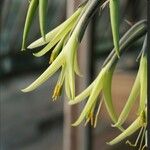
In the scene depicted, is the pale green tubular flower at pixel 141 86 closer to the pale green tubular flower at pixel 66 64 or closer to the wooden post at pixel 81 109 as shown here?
the pale green tubular flower at pixel 66 64

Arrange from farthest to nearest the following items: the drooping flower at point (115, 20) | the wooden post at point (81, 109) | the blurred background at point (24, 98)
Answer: the blurred background at point (24, 98) < the wooden post at point (81, 109) < the drooping flower at point (115, 20)

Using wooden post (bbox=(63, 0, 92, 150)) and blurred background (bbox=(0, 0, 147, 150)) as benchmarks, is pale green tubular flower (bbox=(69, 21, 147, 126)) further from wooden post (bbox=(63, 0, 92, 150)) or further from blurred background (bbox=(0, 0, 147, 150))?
blurred background (bbox=(0, 0, 147, 150))

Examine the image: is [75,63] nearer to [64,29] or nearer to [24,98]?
[64,29]

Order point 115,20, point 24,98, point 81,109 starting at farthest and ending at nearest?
point 24,98 → point 81,109 → point 115,20

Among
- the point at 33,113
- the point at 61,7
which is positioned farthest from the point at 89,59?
the point at 33,113

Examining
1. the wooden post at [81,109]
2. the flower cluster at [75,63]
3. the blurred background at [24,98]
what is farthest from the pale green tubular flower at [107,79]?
the blurred background at [24,98]

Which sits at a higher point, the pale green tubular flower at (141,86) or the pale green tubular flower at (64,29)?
the pale green tubular flower at (64,29)

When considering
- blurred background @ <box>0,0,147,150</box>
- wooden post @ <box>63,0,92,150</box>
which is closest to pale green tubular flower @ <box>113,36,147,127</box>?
wooden post @ <box>63,0,92,150</box>

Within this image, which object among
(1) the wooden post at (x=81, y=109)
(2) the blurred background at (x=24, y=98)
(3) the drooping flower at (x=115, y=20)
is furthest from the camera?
(2) the blurred background at (x=24, y=98)

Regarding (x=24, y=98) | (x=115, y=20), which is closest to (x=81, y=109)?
(x=24, y=98)

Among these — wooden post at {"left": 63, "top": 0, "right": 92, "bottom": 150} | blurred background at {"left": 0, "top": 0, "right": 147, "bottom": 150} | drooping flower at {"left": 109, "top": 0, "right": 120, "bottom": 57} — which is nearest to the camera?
drooping flower at {"left": 109, "top": 0, "right": 120, "bottom": 57}

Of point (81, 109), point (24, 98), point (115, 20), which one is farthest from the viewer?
point (24, 98)
